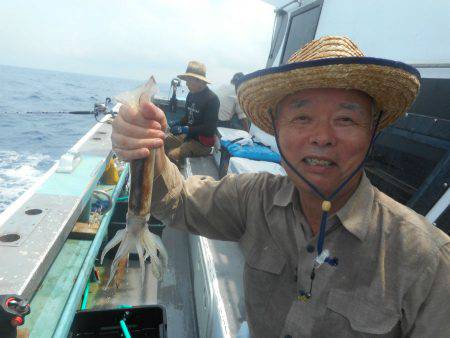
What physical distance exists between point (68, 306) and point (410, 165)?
304 cm

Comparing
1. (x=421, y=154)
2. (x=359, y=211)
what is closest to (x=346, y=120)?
(x=359, y=211)

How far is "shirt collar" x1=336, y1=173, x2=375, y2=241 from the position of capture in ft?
4.98

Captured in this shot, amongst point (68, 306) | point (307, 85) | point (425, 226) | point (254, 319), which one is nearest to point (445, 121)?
point (425, 226)

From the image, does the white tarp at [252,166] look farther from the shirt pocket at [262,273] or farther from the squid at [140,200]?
the squid at [140,200]

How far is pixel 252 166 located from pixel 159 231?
168cm

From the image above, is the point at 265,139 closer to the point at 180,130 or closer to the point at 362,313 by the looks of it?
the point at 180,130

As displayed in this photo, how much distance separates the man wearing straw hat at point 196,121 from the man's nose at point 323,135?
5.15 metres

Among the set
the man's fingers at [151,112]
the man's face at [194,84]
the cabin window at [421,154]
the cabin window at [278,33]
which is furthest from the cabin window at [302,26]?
the man's fingers at [151,112]

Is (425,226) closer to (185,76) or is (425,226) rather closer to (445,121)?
(445,121)

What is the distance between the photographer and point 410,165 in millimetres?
2660

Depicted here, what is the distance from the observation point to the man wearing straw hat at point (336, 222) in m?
1.40

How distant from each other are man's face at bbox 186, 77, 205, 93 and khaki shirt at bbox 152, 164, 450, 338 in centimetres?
492

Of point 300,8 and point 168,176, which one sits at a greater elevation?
Answer: point 300,8

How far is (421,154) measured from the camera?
2.52 metres
